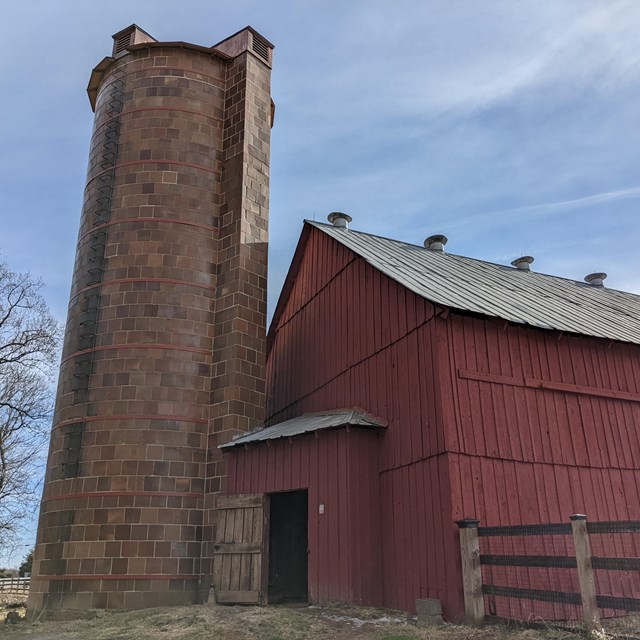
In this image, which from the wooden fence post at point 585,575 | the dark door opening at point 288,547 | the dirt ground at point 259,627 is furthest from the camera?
the dark door opening at point 288,547

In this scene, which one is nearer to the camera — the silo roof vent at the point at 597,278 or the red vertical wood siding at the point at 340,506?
the red vertical wood siding at the point at 340,506

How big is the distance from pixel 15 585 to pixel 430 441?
104 ft

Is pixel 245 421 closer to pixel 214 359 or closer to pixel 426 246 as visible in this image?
pixel 214 359

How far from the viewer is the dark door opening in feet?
50.7

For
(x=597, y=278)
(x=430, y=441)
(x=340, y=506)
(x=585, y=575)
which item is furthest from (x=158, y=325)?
(x=597, y=278)

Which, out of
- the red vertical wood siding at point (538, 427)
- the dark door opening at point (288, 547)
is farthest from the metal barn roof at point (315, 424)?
the red vertical wood siding at point (538, 427)

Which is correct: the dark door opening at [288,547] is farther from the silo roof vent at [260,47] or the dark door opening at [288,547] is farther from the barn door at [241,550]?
the silo roof vent at [260,47]

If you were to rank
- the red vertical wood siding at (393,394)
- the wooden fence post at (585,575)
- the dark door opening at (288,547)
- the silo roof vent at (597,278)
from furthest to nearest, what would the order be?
the silo roof vent at (597,278)
the dark door opening at (288,547)
the red vertical wood siding at (393,394)
the wooden fence post at (585,575)

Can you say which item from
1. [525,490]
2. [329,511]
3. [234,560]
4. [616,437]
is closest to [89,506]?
[234,560]

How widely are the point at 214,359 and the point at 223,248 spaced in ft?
10.5

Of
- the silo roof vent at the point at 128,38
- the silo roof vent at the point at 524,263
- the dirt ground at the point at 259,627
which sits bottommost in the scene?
the dirt ground at the point at 259,627

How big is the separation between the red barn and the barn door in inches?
1.4

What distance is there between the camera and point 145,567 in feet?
A: 47.0

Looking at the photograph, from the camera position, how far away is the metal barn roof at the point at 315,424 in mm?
12761
